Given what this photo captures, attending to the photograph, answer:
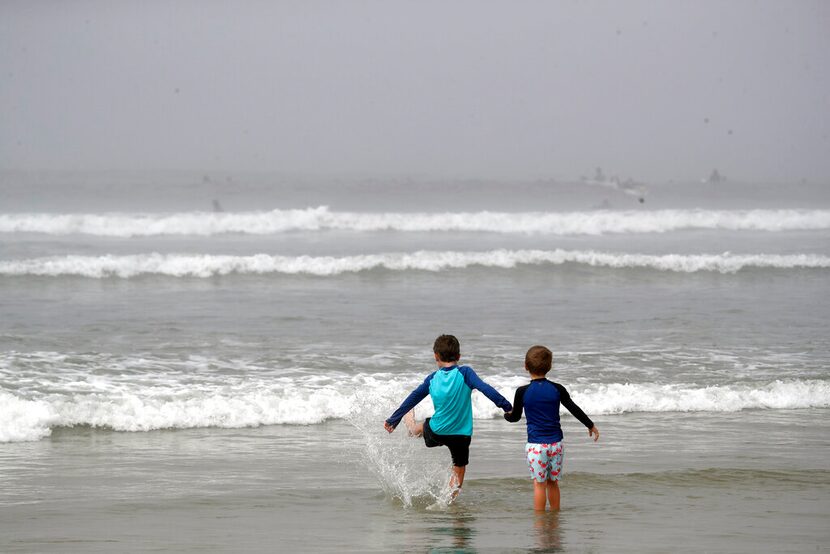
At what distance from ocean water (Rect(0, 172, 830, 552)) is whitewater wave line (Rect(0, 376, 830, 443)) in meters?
0.03

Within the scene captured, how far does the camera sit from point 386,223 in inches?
1374

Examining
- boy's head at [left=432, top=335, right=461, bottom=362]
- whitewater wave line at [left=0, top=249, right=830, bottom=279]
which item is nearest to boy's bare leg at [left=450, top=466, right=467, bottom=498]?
boy's head at [left=432, top=335, right=461, bottom=362]

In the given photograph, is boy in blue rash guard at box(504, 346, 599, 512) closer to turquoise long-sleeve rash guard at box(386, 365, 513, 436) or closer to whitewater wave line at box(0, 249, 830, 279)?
turquoise long-sleeve rash guard at box(386, 365, 513, 436)

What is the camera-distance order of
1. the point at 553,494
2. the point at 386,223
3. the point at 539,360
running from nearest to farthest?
the point at 539,360 < the point at 553,494 < the point at 386,223

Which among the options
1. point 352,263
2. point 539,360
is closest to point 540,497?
point 539,360

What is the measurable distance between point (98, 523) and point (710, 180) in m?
53.7

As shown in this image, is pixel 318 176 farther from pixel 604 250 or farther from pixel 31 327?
pixel 31 327

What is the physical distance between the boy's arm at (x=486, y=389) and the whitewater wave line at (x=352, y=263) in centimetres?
1526

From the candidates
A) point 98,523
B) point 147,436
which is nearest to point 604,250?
point 147,436

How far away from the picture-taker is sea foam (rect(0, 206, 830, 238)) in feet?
109

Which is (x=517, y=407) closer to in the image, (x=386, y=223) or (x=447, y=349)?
(x=447, y=349)

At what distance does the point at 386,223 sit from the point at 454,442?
28187 mm

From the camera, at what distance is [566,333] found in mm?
14758

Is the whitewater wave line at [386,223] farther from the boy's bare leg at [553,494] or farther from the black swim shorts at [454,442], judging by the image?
the boy's bare leg at [553,494]
